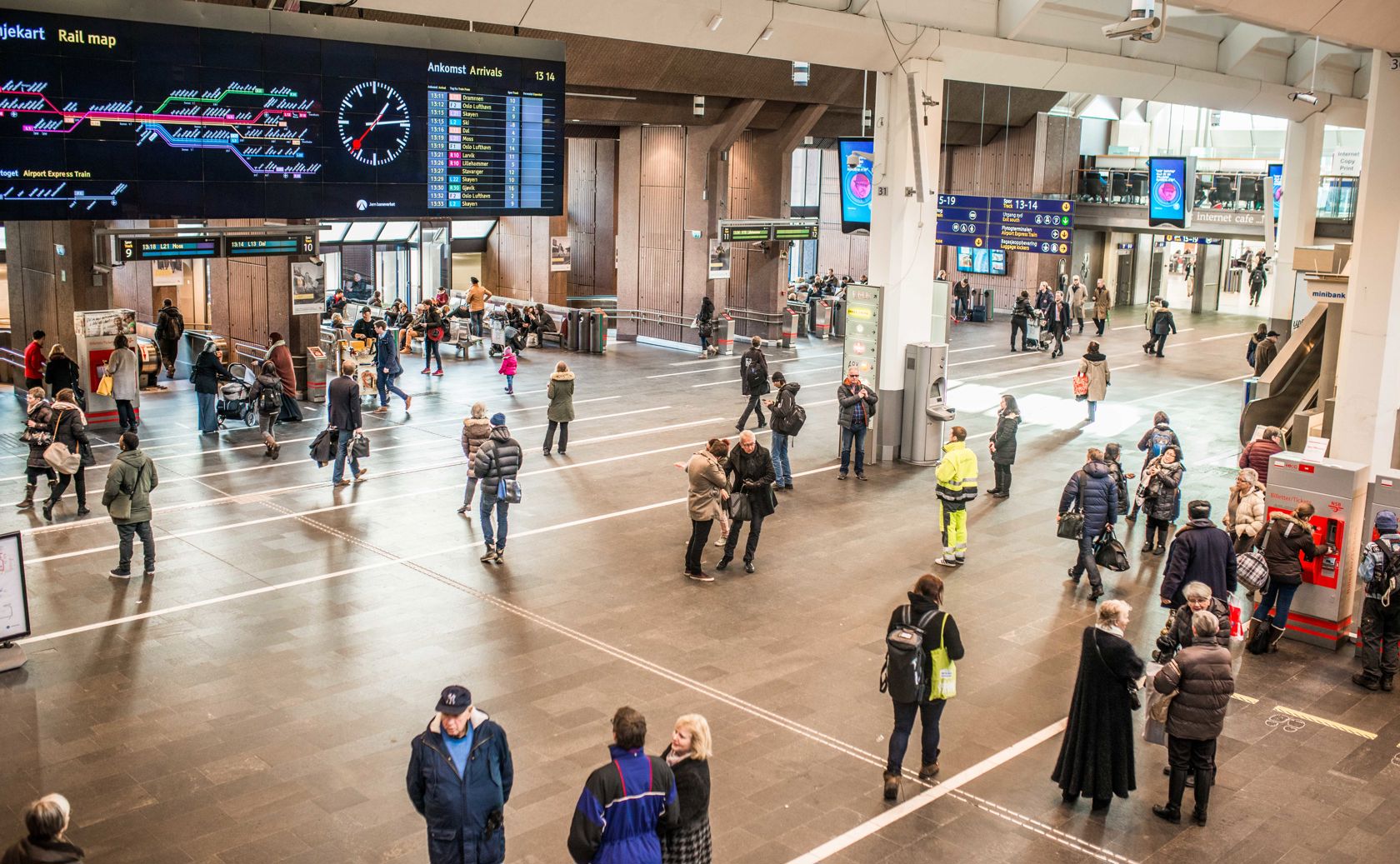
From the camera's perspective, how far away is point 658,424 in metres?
19.8

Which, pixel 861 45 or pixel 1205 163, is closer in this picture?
pixel 861 45

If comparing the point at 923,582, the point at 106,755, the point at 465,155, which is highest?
the point at 465,155

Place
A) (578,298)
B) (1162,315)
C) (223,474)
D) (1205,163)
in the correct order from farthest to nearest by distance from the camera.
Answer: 1. (1205,163)
2. (578,298)
3. (1162,315)
4. (223,474)

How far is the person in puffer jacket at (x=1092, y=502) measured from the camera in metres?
12.1

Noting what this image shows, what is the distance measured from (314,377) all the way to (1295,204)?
20.1m

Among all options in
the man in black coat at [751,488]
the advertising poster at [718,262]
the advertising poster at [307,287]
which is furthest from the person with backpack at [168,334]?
the man in black coat at [751,488]

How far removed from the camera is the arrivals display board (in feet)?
71.9

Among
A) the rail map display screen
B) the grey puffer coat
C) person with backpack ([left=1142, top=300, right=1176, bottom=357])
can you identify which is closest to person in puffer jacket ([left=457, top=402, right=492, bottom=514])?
the rail map display screen

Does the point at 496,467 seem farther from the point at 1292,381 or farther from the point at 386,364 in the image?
the point at 1292,381

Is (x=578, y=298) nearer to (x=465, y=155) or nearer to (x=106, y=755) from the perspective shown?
(x=465, y=155)

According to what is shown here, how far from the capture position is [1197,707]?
763 centimetres

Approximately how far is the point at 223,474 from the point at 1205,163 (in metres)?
30.3

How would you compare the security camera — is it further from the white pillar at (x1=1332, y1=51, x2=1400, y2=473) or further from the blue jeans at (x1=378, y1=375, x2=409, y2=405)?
the blue jeans at (x1=378, y1=375, x2=409, y2=405)

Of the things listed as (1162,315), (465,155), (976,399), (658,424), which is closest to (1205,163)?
(1162,315)
